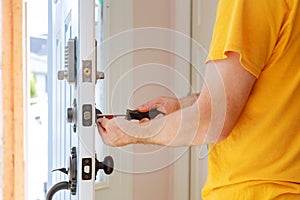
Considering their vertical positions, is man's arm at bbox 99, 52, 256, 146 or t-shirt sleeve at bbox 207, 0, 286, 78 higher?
t-shirt sleeve at bbox 207, 0, 286, 78

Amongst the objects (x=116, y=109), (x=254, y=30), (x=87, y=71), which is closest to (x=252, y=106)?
(x=254, y=30)

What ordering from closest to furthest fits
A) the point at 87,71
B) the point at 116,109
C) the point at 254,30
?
the point at 254,30, the point at 87,71, the point at 116,109

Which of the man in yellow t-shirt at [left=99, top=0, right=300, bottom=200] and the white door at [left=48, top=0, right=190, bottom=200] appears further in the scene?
the white door at [left=48, top=0, right=190, bottom=200]

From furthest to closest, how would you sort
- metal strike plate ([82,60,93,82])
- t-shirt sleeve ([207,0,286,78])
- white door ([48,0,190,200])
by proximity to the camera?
1. white door ([48,0,190,200])
2. metal strike plate ([82,60,93,82])
3. t-shirt sleeve ([207,0,286,78])

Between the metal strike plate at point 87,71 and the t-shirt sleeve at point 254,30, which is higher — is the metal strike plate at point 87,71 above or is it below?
below

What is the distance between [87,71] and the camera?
920mm

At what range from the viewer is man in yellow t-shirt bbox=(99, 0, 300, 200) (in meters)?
0.74

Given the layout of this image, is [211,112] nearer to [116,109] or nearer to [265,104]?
[265,104]

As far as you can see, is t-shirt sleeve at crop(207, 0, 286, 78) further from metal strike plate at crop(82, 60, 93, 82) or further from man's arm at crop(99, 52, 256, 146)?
metal strike plate at crop(82, 60, 93, 82)

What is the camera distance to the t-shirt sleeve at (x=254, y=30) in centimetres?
74

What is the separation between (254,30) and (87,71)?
1.27 feet

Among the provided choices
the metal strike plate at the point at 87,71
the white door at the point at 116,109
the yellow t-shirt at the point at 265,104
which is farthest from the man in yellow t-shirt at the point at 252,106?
the white door at the point at 116,109

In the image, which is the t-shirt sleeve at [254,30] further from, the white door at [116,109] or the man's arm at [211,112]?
the white door at [116,109]

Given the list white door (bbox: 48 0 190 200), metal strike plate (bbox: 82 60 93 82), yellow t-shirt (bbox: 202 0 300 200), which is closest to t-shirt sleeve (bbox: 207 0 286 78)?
yellow t-shirt (bbox: 202 0 300 200)
